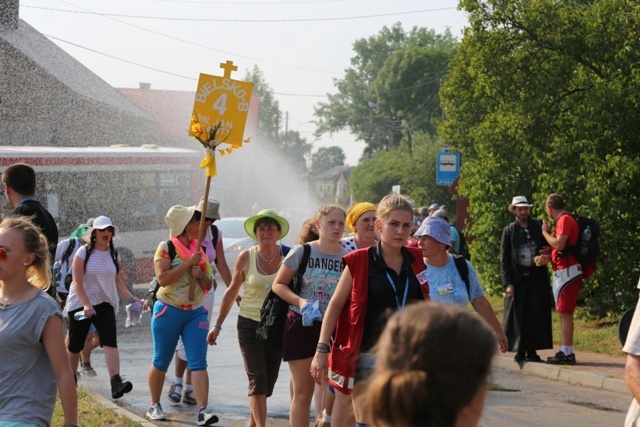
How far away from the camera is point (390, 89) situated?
93500mm

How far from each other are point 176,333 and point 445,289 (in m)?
2.70

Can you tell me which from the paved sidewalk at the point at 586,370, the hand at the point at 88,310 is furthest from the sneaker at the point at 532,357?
the hand at the point at 88,310

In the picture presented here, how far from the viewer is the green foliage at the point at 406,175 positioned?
2021 inches

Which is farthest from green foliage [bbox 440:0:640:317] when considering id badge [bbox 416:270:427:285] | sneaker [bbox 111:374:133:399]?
id badge [bbox 416:270:427:285]

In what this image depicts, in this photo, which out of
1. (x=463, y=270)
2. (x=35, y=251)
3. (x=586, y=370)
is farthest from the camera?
(x=586, y=370)

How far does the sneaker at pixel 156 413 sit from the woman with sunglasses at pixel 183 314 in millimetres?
203

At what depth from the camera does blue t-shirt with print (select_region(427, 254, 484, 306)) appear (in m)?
7.12

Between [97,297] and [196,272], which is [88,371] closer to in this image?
[97,297]

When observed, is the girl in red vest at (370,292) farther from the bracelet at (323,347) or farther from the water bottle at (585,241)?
the water bottle at (585,241)

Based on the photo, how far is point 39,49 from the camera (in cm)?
4462

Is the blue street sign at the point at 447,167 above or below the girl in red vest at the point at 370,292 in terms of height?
above

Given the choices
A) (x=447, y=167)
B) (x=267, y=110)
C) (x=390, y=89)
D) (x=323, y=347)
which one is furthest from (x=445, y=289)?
(x=267, y=110)

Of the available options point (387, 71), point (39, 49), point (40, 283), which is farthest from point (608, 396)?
point (387, 71)

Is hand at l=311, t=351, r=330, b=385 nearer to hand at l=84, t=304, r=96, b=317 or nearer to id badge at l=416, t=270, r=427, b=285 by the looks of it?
id badge at l=416, t=270, r=427, b=285
